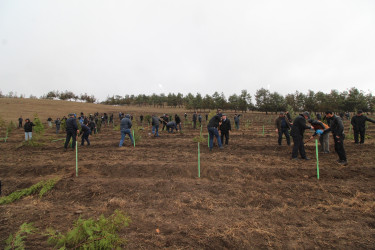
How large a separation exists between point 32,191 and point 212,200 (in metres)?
4.71

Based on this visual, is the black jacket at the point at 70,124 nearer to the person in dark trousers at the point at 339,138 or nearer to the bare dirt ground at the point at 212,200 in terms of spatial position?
the bare dirt ground at the point at 212,200

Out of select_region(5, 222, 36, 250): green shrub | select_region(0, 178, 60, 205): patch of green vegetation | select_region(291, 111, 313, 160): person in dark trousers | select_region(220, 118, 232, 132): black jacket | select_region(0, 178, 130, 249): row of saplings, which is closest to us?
select_region(5, 222, 36, 250): green shrub

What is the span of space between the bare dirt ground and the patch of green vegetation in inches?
6.0

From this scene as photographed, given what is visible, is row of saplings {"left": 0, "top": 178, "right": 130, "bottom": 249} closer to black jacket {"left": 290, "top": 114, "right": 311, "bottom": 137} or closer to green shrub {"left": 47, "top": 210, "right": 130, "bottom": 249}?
green shrub {"left": 47, "top": 210, "right": 130, "bottom": 249}

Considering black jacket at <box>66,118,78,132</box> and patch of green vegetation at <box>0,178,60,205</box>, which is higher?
black jacket at <box>66,118,78,132</box>

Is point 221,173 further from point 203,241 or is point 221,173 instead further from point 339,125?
point 339,125

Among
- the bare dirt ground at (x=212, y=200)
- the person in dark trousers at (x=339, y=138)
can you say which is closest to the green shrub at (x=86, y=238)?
the bare dirt ground at (x=212, y=200)

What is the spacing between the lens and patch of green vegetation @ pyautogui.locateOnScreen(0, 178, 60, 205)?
14.6 feet

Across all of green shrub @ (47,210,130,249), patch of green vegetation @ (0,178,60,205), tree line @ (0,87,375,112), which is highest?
tree line @ (0,87,375,112)

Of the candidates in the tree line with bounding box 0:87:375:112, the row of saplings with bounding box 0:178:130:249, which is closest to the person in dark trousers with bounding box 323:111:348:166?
the row of saplings with bounding box 0:178:130:249

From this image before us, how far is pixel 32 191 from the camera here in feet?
16.3

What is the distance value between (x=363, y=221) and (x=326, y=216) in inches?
21.7

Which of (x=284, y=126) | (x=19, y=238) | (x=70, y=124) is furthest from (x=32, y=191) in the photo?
(x=284, y=126)

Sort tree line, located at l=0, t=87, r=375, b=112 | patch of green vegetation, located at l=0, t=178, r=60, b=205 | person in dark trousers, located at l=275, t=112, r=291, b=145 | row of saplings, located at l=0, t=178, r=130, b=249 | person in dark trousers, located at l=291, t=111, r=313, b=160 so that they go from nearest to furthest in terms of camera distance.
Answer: row of saplings, located at l=0, t=178, r=130, b=249 < patch of green vegetation, located at l=0, t=178, r=60, b=205 < person in dark trousers, located at l=291, t=111, r=313, b=160 < person in dark trousers, located at l=275, t=112, r=291, b=145 < tree line, located at l=0, t=87, r=375, b=112
